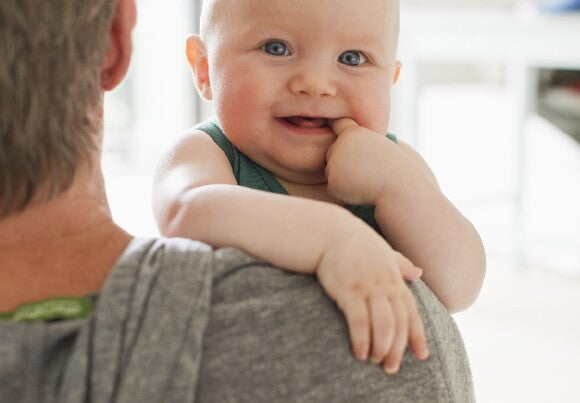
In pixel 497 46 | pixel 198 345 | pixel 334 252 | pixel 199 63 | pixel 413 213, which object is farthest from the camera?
pixel 497 46

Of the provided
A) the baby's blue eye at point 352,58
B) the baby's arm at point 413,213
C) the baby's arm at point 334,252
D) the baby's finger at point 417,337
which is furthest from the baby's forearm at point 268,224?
the baby's blue eye at point 352,58

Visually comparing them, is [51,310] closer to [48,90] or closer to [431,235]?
[48,90]

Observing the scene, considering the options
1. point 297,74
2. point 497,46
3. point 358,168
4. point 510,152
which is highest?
point 497,46

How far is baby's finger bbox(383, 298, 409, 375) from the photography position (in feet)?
2.68

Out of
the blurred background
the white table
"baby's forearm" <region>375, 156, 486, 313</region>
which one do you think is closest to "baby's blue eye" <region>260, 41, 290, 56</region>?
"baby's forearm" <region>375, 156, 486, 313</region>

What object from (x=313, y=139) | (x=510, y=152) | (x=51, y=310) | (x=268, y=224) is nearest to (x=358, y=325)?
(x=268, y=224)

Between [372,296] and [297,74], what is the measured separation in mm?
417

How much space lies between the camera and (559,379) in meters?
2.73

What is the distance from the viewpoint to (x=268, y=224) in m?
0.87

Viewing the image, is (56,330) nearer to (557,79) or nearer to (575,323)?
(575,323)

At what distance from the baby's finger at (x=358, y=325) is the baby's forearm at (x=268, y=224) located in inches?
2.1

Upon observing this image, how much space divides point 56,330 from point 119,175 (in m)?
4.51

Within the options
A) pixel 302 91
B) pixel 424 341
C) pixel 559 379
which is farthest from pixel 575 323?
pixel 424 341

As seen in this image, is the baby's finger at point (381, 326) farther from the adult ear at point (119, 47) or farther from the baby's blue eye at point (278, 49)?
the baby's blue eye at point (278, 49)
